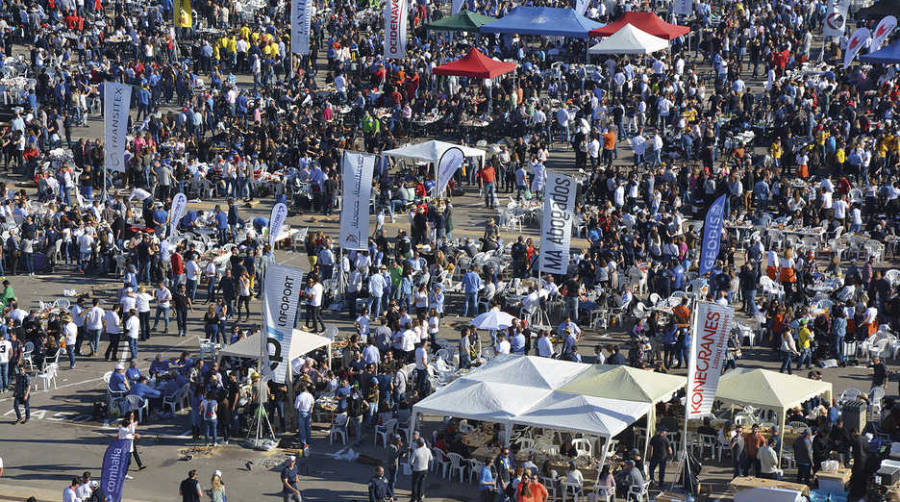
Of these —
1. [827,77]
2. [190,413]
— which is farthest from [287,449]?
[827,77]

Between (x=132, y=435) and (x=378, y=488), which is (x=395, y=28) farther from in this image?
(x=378, y=488)

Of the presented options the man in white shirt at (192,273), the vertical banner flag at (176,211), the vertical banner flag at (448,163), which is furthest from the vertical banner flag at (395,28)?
the man in white shirt at (192,273)

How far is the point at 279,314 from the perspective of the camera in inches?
1066

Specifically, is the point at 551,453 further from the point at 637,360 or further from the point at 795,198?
the point at 795,198

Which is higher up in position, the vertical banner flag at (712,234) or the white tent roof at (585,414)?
the vertical banner flag at (712,234)

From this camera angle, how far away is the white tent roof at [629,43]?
1864 inches

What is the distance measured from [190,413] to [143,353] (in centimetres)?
355

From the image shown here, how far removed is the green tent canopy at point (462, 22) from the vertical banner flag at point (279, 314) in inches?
1000

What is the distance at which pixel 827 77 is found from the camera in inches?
1855

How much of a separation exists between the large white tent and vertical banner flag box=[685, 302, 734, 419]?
3.09 feet

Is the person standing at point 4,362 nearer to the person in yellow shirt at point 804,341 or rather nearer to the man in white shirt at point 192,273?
the man in white shirt at point 192,273

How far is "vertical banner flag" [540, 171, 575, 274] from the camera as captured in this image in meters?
30.8

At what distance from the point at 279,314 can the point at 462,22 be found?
26164mm

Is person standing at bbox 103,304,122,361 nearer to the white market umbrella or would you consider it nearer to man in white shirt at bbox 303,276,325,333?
man in white shirt at bbox 303,276,325,333
